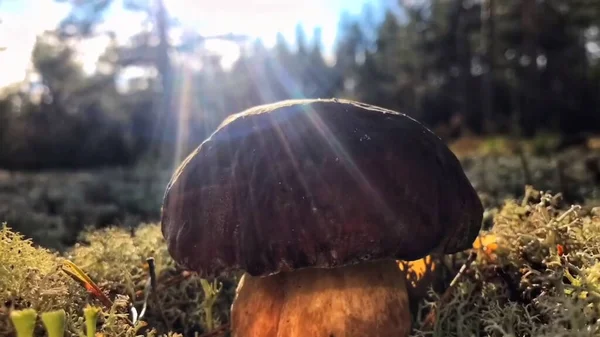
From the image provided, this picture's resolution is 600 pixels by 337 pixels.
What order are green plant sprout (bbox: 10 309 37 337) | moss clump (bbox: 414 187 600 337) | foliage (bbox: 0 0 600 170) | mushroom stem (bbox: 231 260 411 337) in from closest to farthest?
green plant sprout (bbox: 10 309 37 337) → moss clump (bbox: 414 187 600 337) → mushroom stem (bbox: 231 260 411 337) → foliage (bbox: 0 0 600 170)

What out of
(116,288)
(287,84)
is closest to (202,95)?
(116,288)

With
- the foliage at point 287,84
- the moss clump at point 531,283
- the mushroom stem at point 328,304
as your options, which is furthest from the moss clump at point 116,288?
the foliage at point 287,84

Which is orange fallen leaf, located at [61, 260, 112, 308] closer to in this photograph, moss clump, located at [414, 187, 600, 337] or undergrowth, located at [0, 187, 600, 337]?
undergrowth, located at [0, 187, 600, 337]

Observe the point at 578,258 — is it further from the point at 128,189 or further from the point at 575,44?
the point at 575,44

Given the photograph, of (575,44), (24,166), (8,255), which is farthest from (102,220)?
(575,44)

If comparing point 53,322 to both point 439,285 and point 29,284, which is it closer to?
point 29,284

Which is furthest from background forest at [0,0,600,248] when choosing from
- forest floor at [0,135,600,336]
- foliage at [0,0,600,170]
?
forest floor at [0,135,600,336]

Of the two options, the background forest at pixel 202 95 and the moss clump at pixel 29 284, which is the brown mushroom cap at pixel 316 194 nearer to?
the moss clump at pixel 29 284
